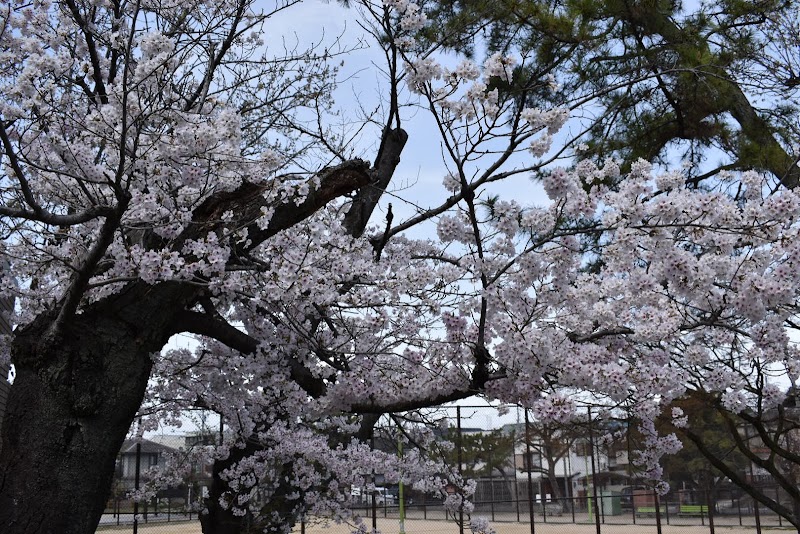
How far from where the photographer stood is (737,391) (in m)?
4.86

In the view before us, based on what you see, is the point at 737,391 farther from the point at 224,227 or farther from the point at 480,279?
the point at 224,227

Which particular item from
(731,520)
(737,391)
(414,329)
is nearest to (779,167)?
(737,391)

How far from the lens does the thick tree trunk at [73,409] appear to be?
2967 millimetres

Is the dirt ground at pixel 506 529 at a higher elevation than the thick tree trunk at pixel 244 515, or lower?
lower

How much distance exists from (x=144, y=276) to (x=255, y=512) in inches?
122

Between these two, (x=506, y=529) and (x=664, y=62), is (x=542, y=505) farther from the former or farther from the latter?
(x=664, y=62)

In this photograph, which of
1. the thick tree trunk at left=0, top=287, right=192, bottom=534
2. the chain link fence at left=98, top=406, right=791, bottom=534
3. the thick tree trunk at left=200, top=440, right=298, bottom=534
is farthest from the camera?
the chain link fence at left=98, top=406, right=791, bottom=534

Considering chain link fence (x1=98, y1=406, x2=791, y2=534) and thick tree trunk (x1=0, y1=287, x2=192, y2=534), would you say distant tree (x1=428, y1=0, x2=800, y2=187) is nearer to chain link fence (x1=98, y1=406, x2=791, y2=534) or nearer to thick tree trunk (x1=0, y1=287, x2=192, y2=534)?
thick tree trunk (x1=0, y1=287, x2=192, y2=534)

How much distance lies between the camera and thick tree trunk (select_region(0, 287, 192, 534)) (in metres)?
2.97

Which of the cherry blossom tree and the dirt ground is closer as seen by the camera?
the cherry blossom tree

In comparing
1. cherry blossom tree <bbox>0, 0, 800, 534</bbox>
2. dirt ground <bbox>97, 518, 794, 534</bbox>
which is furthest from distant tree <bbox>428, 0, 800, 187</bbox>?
dirt ground <bbox>97, 518, 794, 534</bbox>

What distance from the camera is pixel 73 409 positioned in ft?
10.2

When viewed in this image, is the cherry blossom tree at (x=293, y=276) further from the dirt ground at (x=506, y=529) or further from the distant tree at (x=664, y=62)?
the dirt ground at (x=506, y=529)

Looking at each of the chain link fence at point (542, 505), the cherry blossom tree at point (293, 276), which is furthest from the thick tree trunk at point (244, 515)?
the chain link fence at point (542, 505)
